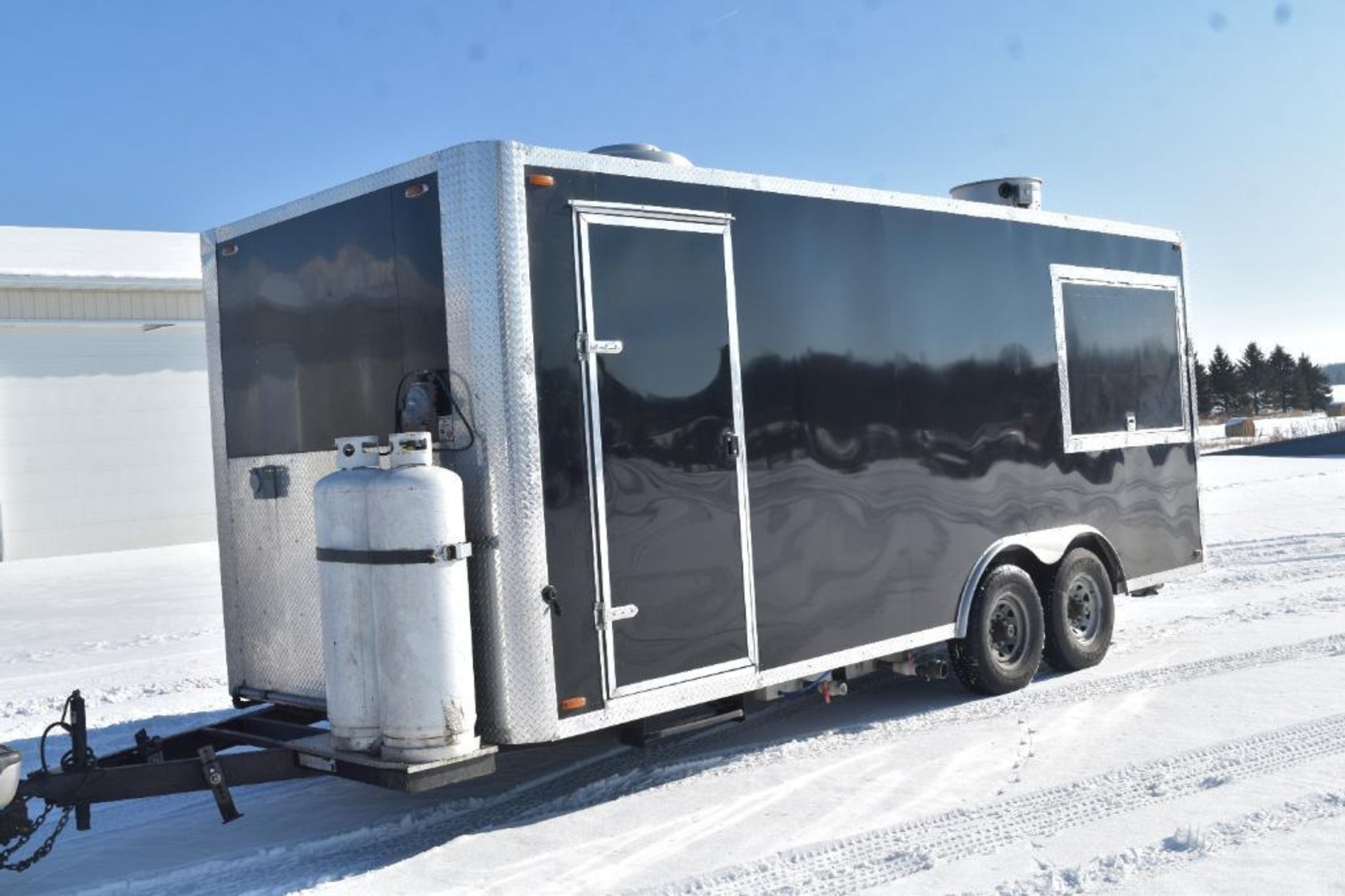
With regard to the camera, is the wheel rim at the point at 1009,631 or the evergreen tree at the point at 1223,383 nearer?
the wheel rim at the point at 1009,631

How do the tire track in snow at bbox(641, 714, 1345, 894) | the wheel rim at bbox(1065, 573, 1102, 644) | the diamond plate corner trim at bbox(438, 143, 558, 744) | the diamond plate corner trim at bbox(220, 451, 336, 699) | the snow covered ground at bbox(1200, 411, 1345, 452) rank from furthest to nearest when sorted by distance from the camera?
1. the snow covered ground at bbox(1200, 411, 1345, 452)
2. the wheel rim at bbox(1065, 573, 1102, 644)
3. the diamond plate corner trim at bbox(220, 451, 336, 699)
4. the diamond plate corner trim at bbox(438, 143, 558, 744)
5. the tire track in snow at bbox(641, 714, 1345, 894)

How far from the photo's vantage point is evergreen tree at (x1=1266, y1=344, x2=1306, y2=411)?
74.8 meters

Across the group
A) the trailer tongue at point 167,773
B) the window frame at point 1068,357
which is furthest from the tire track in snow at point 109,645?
the window frame at point 1068,357

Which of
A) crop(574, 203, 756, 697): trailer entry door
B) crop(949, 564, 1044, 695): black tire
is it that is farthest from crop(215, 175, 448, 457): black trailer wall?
crop(949, 564, 1044, 695): black tire

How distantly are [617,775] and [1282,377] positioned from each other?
7800 cm

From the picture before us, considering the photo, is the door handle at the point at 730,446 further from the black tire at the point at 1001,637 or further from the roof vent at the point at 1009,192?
the roof vent at the point at 1009,192

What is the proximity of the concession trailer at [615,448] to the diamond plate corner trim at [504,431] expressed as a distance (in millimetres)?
11

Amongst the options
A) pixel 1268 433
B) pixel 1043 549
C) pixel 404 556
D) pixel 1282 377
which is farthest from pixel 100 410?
pixel 1282 377

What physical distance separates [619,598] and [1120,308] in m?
4.77

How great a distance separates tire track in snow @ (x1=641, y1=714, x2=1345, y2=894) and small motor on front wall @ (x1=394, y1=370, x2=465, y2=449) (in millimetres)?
1973

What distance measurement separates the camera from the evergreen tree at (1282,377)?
7475 cm

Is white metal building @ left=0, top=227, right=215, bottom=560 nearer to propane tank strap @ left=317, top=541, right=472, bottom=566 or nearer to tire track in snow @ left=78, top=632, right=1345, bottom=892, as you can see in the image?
tire track in snow @ left=78, top=632, right=1345, bottom=892

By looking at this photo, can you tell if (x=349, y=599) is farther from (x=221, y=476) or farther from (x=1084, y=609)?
(x=1084, y=609)

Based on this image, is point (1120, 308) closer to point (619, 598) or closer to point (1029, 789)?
point (1029, 789)
